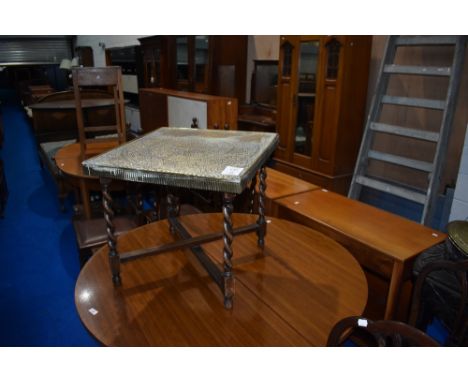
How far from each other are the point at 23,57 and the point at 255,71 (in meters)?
12.8

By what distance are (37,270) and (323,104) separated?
2947 millimetres

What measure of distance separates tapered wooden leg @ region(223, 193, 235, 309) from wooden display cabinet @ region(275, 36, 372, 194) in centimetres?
277

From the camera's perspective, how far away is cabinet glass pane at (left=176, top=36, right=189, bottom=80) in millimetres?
5670

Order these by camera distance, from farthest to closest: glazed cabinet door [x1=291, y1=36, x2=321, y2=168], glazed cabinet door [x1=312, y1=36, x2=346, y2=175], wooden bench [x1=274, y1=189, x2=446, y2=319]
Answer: glazed cabinet door [x1=291, y1=36, x2=321, y2=168], glazed cabinet door [x1=312, y1=36, x2=346, y2=175], wooden bench [x1=274, y1=189, x2=446, y2=319]

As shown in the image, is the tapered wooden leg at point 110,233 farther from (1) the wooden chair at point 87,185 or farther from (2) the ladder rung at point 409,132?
(2) the ladder rung at point 409,132

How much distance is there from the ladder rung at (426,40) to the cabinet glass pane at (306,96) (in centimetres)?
96

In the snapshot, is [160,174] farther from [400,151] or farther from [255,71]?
[255,71]

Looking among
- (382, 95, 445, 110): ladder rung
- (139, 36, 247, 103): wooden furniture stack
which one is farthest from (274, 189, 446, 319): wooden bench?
(139, 36, 247, 103): wooden furniture stack

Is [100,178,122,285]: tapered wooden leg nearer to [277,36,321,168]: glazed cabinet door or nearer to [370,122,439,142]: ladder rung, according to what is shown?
[370,122,439,142]: ladder rung

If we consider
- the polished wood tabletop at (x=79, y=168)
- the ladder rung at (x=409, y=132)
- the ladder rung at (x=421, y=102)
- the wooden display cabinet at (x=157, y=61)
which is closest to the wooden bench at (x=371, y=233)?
the ladder rung at (x=409, y=132)

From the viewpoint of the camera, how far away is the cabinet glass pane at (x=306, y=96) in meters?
3.74

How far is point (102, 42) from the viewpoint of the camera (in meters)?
9.70

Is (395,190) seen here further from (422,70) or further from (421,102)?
(422,70)
